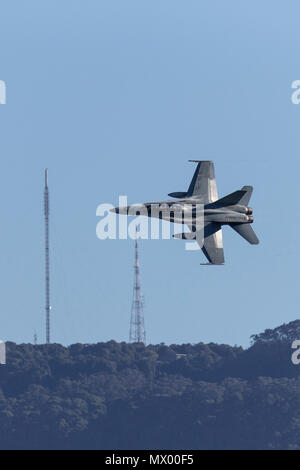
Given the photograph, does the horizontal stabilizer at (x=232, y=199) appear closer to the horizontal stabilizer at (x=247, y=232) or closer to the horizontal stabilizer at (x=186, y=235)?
the horizontal stabilizer at (x=247, y=232)

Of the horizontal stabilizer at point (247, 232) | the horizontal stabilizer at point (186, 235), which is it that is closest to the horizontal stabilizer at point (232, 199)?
the horizontal stabilizer at point (247, 232)

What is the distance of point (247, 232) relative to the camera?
198500 millimetres

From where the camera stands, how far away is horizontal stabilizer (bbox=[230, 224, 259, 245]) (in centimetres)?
19812

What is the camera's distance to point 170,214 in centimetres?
19662

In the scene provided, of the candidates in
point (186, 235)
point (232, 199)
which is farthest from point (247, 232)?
point (186, 235)

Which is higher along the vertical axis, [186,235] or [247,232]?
[247,232]

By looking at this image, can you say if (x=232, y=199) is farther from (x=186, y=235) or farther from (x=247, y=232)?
(x=186, y=235)

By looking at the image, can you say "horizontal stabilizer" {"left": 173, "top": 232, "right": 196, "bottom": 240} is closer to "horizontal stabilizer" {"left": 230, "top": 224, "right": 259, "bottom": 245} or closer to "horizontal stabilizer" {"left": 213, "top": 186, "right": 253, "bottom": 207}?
"horizontal stabilizer" {"left": 213, "top": 186, "right": 253, "bottom": 207}

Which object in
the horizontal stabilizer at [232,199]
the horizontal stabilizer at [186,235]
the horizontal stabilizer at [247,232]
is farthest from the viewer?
the horizontal stabilizer at [247,232]

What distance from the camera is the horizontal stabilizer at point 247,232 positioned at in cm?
19812
